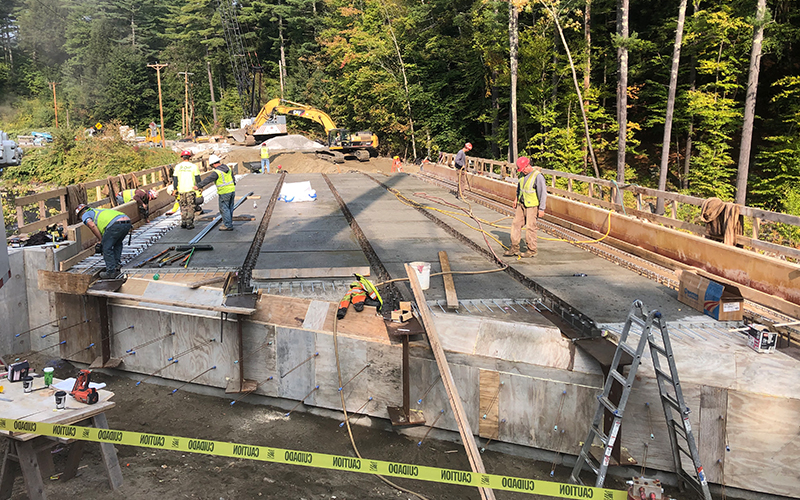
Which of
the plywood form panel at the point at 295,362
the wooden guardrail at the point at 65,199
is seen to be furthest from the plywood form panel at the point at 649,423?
the wooden guardrail at the point at 65,199

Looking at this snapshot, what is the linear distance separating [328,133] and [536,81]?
1298 cm

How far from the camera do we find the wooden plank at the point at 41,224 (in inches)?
376

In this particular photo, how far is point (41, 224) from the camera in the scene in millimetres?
9773

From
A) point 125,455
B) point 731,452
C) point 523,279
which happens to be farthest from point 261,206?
point 731,452

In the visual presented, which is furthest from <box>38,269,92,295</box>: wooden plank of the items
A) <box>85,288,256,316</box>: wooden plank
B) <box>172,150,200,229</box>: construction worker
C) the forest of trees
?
the forest of trees

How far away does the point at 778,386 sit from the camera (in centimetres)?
555

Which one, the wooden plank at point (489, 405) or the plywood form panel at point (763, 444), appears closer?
the plywood form panel at point (763, 444)

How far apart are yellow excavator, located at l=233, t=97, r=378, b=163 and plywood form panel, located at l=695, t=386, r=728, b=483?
2979cm

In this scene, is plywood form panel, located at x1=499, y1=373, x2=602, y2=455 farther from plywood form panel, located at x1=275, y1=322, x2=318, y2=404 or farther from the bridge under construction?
plywood form panel, located at x1=275, y1=322, x2=318, y2=404

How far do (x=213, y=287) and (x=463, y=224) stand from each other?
797 cm

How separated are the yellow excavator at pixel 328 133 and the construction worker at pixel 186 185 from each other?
21.1m

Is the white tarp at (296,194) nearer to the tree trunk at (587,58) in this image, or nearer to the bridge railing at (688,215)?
the bridge railing at (688,215)

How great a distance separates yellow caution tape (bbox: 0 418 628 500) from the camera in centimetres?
408

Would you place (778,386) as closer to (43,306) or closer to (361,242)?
(361,242)
